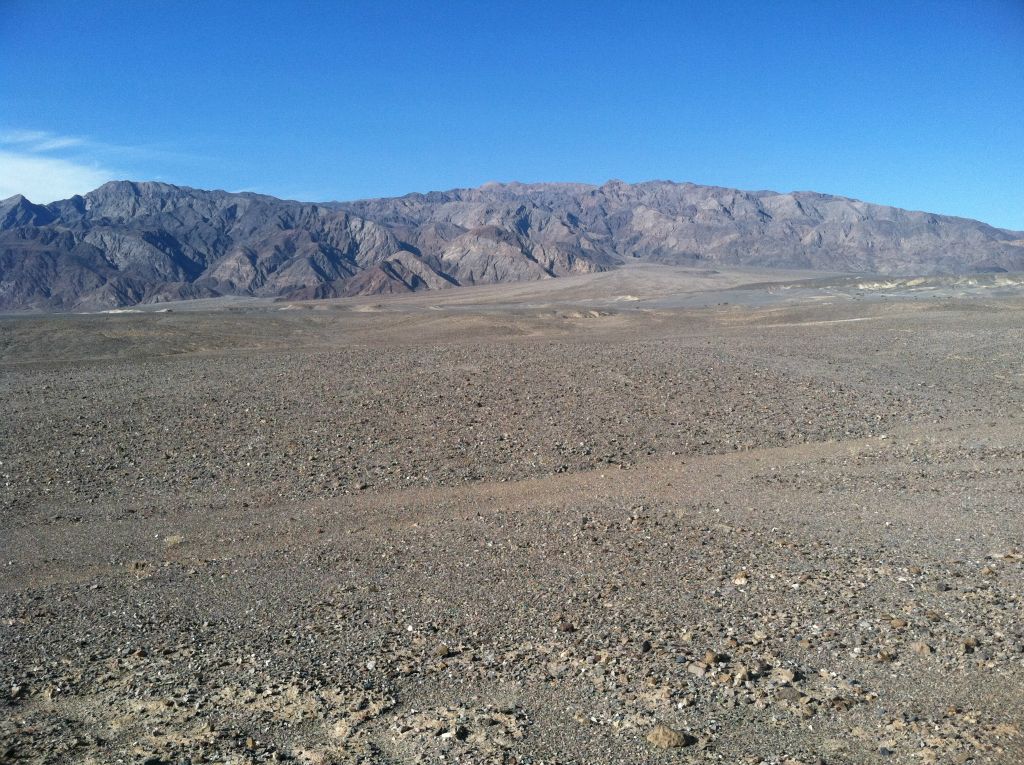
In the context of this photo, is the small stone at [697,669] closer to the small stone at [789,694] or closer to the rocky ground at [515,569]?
the rocky ground at [515,569]

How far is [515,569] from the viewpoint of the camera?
29.5 ft

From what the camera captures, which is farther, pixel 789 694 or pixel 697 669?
pixel 697 669

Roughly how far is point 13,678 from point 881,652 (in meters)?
6.92

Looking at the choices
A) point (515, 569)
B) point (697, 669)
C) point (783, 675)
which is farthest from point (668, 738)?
point (515, 569)

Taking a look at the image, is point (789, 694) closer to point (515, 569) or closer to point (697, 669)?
point (697, 669)

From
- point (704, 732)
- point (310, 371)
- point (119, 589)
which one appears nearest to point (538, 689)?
point (704, 732)

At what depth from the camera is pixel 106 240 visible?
178m

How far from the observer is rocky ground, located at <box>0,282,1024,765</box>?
5.63 metres

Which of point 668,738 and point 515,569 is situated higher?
point 668,738

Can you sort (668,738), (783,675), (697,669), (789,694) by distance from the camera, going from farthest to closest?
(697,669) → (783,675) → (789,694) → (668,738)

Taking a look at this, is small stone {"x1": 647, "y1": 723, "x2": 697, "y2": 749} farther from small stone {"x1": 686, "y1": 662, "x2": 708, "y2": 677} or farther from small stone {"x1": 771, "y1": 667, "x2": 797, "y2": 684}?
small stone {"x1": 771, "y1": 667, "x2": 797, "y2": 684}

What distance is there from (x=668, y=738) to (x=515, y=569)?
380 centimetres

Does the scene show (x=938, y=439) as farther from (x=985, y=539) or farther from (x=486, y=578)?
(x=486, y=578)

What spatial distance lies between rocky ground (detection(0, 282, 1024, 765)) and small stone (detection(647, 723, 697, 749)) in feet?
0.09
